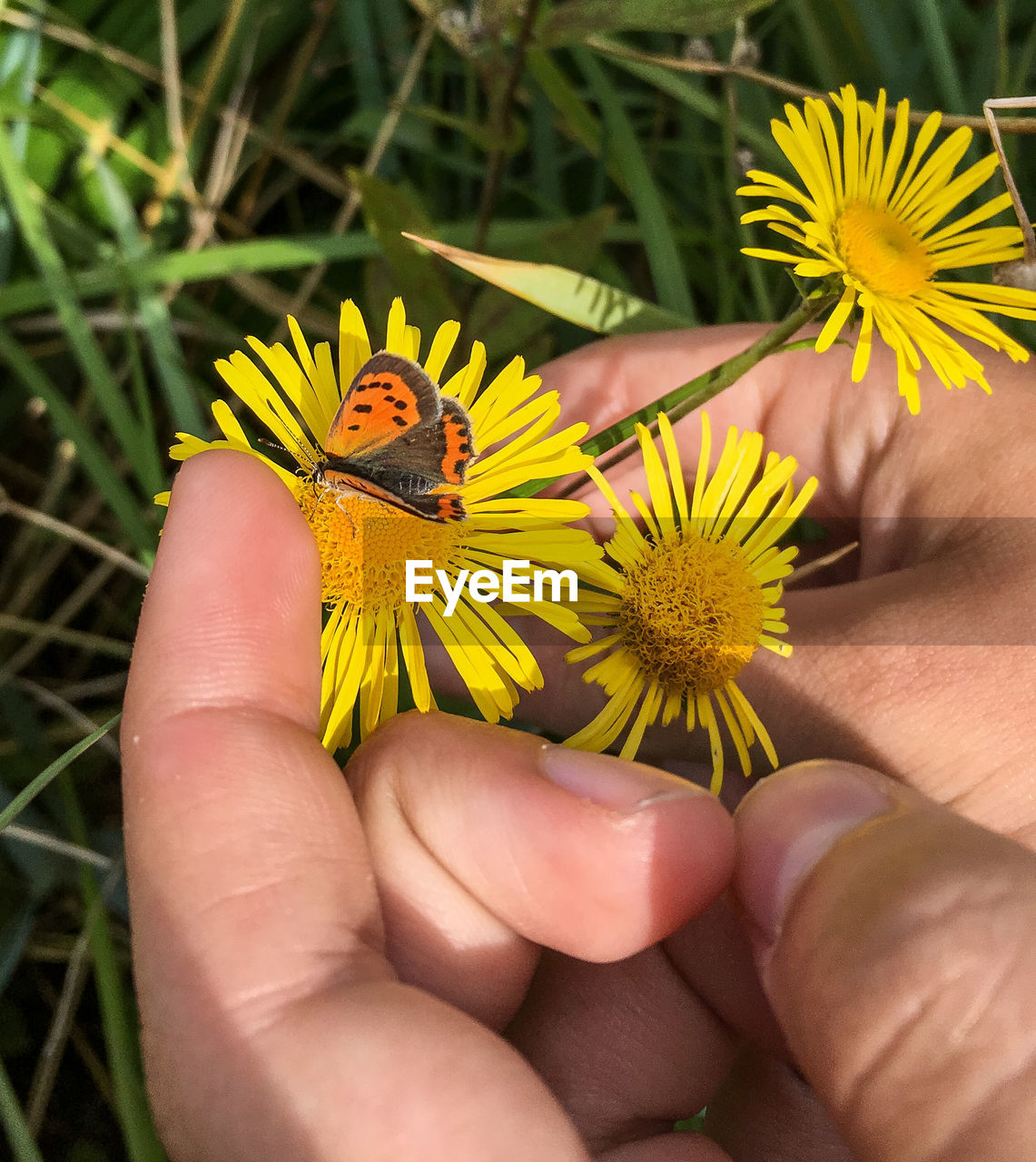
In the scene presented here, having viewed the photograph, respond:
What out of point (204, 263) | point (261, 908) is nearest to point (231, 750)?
point (261, 908)

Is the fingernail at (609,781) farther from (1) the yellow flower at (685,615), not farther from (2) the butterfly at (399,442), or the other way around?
(2) the butterfly at (399,442)

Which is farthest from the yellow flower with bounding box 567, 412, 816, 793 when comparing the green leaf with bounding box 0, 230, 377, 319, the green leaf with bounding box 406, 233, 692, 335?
the green leaf with bounding box 0, 230, 377, 319

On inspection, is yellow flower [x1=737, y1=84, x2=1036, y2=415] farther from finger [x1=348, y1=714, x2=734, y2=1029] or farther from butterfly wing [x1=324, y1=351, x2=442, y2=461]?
finger [x1=348, y1=714, x2=734, y2=1029]

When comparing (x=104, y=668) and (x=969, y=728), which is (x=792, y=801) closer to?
(x=969, y=728)

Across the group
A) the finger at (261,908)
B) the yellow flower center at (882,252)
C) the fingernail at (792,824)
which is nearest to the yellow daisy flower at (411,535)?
the finger at (261,908)

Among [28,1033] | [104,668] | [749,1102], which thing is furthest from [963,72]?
[28,1033]

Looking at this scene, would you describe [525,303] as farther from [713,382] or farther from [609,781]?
[609,781]
